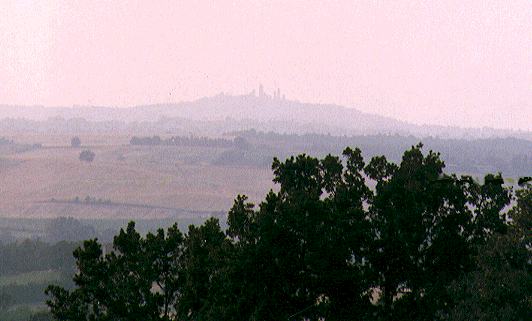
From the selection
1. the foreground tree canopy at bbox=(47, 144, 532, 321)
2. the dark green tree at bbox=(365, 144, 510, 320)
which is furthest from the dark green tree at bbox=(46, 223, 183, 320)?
the dark green tree at bbox=(365, 144, 510, 320)

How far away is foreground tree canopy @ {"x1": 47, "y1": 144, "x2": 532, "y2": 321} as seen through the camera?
37219 millimetres

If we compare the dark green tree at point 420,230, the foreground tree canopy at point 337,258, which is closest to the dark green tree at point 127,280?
the foreground tree canopy at point 337,258

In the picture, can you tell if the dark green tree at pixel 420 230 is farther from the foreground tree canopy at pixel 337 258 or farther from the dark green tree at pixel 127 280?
the dark green tree at pixel 127 280

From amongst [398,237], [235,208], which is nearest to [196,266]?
[235,208]

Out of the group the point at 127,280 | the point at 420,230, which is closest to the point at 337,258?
the point at 420,230

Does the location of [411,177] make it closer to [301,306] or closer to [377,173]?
[377,173]

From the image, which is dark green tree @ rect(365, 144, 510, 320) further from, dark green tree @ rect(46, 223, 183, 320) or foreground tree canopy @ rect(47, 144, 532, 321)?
dark green tree @ rect(46, 223, 183, 320)

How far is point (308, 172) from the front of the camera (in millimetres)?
42469

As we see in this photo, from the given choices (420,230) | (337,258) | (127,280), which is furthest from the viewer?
(127,280)

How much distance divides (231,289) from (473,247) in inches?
464

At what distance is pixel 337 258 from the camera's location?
3800 centimetres

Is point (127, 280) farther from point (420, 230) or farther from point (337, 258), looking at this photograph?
point (420, 230)

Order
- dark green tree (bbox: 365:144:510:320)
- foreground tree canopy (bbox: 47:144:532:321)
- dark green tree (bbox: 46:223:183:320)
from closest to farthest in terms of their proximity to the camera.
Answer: foreground tree canopy (bbox: 47:144:532:321), dark green tree (bbox: 365:144:510:320), dark green tree (bbox: 46:223:183:320)

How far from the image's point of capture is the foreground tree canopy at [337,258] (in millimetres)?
37219
